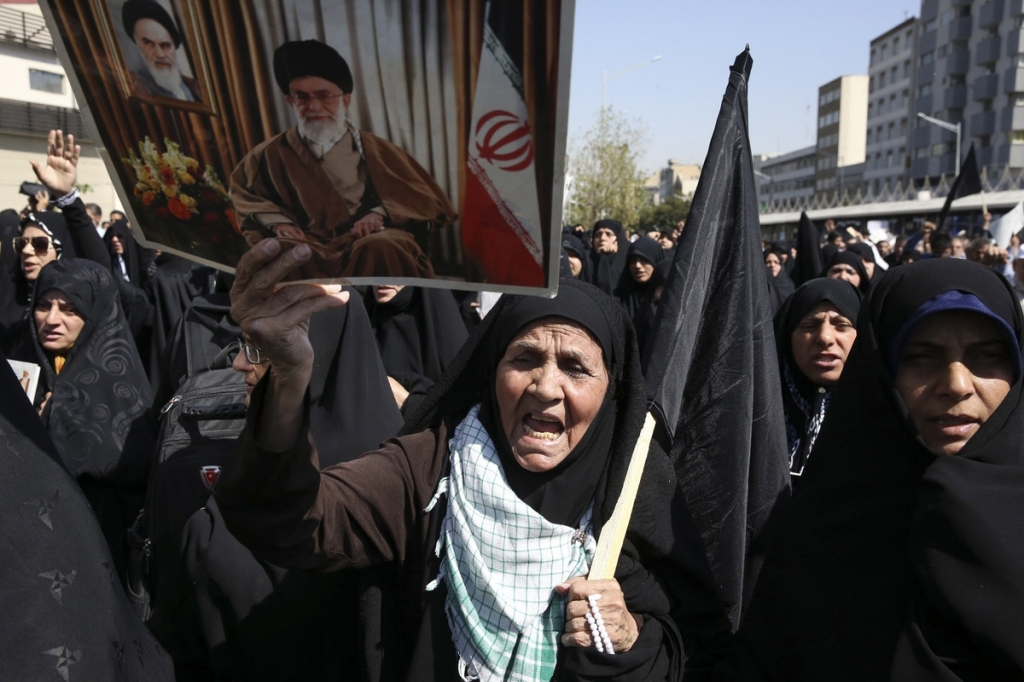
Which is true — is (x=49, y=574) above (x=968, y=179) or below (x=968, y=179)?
below

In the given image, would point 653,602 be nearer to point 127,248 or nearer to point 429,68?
point 429,68

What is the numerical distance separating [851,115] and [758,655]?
96096 mm

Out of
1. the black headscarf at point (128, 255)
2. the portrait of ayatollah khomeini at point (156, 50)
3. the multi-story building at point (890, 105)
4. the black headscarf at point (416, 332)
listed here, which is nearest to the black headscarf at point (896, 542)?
the portrait of ayatollah khomeini at point (156, 50)

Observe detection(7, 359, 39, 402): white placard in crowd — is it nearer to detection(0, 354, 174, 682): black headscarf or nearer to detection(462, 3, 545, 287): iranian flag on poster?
detection(0, 354, 174, 682): black headscarf

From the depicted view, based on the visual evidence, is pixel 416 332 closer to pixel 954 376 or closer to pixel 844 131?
pixel 954 376

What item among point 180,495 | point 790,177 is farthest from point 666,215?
Result: point 180,495

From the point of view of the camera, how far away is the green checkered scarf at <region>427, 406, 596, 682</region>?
6.43 ft

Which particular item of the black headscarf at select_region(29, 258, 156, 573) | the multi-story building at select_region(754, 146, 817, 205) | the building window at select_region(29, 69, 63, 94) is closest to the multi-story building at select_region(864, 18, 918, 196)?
the multi-story building at select_region(754, 146, 817, 205)

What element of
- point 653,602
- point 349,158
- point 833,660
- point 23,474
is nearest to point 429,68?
point 349,158

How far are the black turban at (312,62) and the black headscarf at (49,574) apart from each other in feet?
2.38

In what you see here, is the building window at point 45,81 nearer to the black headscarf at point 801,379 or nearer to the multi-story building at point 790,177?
the black headscarf at point 801,379

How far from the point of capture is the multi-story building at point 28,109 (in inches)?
1034

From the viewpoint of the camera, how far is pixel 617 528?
6.45 feet

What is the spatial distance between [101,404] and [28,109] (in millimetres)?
27442
